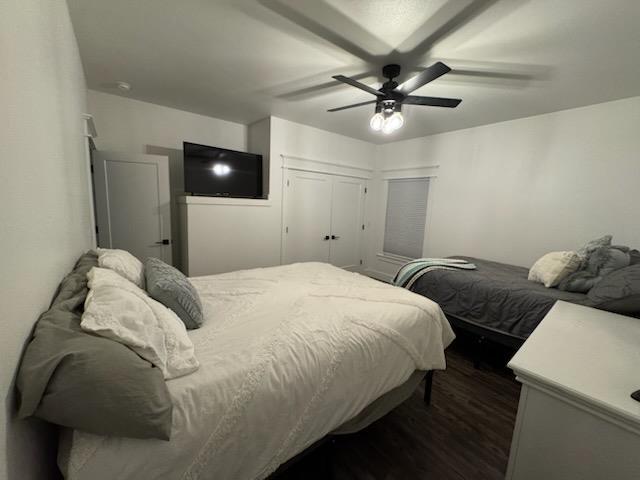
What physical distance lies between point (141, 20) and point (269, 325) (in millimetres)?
2180

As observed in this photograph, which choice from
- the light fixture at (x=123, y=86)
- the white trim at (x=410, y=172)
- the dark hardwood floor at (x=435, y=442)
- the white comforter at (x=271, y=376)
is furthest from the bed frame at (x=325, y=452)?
the light fixture at (x=123, y=86)

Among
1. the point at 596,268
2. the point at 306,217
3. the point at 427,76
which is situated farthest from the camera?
the point at 306,217

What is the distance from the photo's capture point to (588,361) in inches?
42.8

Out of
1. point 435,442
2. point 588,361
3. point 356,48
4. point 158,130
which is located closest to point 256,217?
point 158,130

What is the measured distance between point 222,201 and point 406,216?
123 inches

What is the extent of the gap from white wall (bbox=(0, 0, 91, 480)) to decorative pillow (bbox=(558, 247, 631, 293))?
3.39 m

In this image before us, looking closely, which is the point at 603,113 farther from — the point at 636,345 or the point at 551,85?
the point at 636,345

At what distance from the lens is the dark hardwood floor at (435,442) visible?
1.43 meters

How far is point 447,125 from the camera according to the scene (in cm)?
366

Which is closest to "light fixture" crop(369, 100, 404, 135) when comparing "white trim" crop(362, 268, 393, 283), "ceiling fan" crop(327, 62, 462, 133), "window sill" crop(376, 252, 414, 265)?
"ceiling fan" crop(327, 62, 462, 133)

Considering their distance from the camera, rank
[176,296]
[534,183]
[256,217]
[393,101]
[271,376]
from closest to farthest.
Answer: [271,376] < [176,296] < [393,101] < [534,183] < [256,217]

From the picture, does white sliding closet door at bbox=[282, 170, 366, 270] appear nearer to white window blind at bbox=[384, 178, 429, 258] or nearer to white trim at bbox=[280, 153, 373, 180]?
white trim at bbox=[280, 153, 373, 180]

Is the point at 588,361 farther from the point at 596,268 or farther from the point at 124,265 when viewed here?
the point at 124,265

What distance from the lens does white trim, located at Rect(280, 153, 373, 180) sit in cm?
390
